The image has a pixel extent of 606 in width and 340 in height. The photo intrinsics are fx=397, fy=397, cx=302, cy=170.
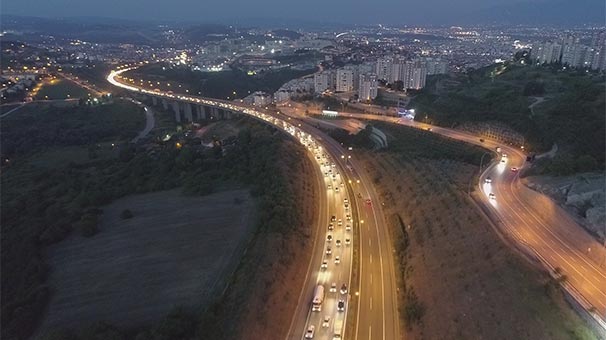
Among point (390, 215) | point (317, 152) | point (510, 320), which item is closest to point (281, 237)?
point (390, 215)

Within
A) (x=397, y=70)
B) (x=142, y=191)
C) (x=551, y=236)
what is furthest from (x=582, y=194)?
(x=397, y=70)

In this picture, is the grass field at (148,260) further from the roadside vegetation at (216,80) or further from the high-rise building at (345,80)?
the roadside vegetation at (216,80)

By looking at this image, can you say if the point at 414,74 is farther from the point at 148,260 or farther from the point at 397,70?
the point at 148,260

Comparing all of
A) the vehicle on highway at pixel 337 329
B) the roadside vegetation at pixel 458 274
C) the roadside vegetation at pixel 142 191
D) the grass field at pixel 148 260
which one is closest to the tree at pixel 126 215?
the roadside vegetation at pixel 142 191

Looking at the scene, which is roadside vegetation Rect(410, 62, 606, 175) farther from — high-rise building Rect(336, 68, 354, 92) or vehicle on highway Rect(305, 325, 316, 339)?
vehicle on highway Rect(305, 325, 316, 339)

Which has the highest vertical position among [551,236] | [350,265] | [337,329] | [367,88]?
[551,236]

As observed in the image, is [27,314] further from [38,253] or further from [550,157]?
[550,157]
